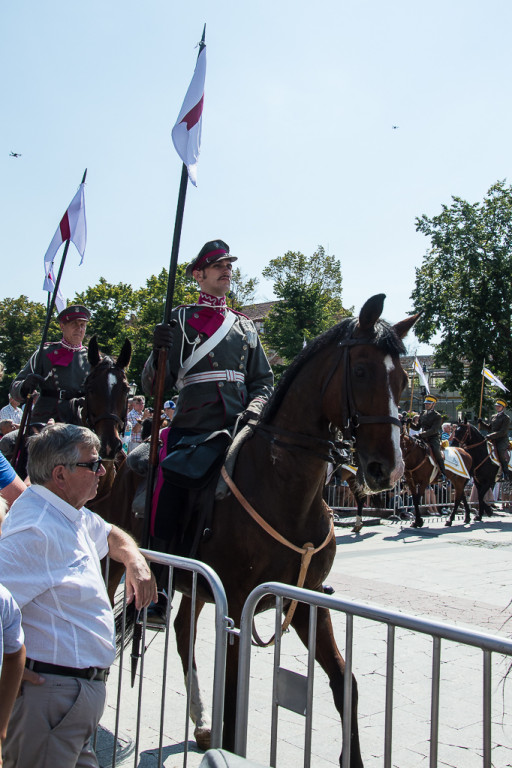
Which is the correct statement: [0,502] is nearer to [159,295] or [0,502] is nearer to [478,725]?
[478,725]

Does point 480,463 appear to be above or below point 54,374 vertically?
below

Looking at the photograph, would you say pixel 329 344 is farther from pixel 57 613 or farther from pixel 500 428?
pixel 500 428

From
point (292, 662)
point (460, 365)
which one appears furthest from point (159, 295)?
point (292, 662)

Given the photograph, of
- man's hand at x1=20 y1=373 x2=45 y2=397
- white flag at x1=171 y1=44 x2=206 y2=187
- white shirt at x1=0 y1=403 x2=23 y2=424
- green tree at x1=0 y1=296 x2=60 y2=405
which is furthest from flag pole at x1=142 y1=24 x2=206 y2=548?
green tree at x1=0 y1=296 x2=60 y2=405

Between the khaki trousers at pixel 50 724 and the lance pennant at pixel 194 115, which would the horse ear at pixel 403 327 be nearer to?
the lance pennant at pixel 194 115

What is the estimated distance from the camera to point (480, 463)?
17734 mm

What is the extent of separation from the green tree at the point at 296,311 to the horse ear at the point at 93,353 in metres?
30.9

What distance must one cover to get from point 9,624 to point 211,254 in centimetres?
294

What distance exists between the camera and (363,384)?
3355 mm

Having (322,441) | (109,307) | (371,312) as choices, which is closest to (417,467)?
(322,441)

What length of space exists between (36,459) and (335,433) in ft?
5.35

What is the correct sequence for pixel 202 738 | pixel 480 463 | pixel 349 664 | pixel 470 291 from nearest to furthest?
pixel 349 664 → pixel 202 738 → pixel 480 463 → pixel 470 291

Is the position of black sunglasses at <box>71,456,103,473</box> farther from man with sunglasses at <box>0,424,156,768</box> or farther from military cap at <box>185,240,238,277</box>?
military cap at <box>185,240,238,277</box>

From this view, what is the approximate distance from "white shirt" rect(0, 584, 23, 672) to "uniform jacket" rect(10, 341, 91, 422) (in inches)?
178
